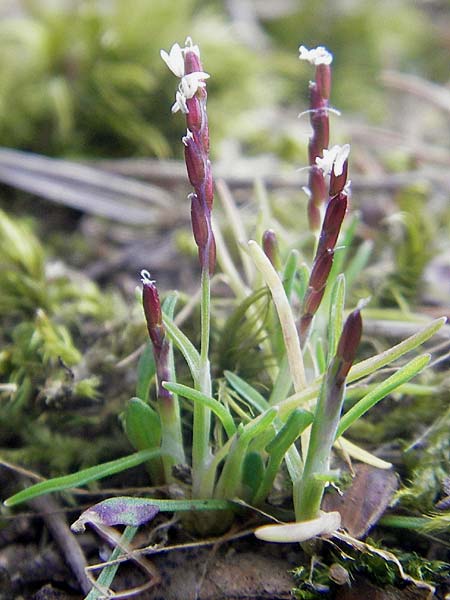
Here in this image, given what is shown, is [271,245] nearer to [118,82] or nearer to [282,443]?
[282,443]

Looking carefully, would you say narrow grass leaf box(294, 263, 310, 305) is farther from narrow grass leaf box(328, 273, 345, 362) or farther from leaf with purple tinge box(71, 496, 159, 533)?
leaf with purple tinge box(71, 496, 159, 533)

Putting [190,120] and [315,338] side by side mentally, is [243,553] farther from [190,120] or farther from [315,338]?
[190,120]

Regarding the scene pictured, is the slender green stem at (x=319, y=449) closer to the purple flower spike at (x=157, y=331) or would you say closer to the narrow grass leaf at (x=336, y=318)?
the narrow grass leaf at (x=336, y=318)

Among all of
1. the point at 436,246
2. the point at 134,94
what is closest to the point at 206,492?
the point at 436,246

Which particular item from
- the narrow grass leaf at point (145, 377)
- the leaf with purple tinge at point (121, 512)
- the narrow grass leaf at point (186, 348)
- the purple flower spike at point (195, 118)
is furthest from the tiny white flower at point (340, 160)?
the leaf with purple tinge at point (121, 512)

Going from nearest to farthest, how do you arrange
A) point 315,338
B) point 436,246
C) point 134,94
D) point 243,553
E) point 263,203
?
point 243,553
point 315,338
point 263,203
point 436,246
point 134,94

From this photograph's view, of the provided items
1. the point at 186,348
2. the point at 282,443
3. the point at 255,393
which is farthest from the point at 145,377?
the point at 282,443

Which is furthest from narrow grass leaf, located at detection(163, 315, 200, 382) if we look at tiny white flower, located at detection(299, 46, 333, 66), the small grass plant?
tiny white flower, located at detection(299, 46, 333, 66)

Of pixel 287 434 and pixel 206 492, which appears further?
pixel 206 492
